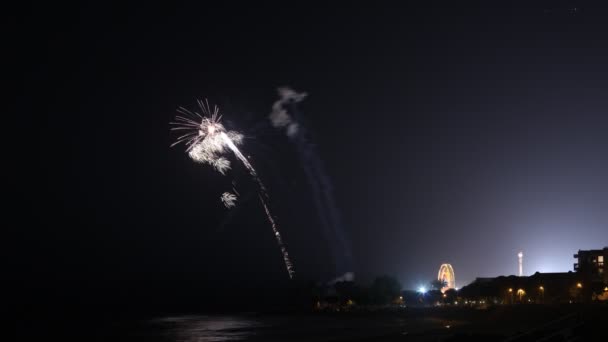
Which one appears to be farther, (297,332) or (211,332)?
(211,332)

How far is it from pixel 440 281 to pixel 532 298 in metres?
62.0

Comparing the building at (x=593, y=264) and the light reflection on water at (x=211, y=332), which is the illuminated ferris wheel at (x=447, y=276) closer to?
the building at (x=593, y=264)

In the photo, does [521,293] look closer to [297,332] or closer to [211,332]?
[297,332]

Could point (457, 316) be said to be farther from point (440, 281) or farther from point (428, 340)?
point (440, 281)

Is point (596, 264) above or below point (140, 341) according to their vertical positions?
above

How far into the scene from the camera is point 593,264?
129 m

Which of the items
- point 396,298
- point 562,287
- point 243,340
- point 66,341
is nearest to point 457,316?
point 562,287

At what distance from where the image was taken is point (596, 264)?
424 ft

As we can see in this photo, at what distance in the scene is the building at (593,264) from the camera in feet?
406

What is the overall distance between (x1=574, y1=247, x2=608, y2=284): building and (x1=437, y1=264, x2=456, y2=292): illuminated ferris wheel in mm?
52171

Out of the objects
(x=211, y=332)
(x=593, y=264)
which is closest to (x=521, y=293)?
(x=593, y=264)

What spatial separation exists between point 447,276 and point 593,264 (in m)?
59.7

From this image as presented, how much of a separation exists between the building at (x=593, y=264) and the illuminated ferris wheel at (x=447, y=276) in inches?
2054

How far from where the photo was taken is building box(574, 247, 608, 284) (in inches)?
4871
